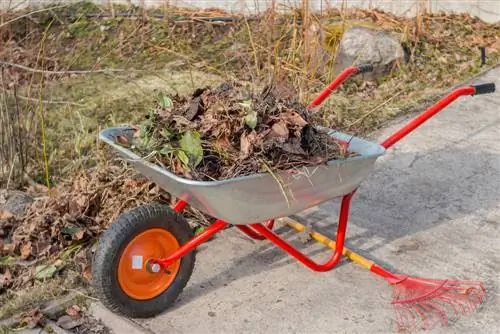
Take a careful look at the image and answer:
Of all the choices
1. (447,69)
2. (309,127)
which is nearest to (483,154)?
(447,69)

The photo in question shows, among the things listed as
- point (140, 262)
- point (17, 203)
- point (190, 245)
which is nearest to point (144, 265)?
point (140, 262)

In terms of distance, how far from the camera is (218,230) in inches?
107

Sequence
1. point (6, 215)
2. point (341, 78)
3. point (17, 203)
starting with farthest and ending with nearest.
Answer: point (17, 203) < point (6, 215) < point (341, 78)

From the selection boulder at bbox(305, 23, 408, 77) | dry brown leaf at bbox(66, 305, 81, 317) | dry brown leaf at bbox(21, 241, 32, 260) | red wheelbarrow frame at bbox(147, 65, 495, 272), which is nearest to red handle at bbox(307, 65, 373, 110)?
red wheelbarrow frame at bbox(147, 65, 495, 272)

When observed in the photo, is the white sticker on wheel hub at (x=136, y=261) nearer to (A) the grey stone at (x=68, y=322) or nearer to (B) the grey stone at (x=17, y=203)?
(A) the grey stone at (x=68, y=322)

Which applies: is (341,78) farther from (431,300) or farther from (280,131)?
(431,300)

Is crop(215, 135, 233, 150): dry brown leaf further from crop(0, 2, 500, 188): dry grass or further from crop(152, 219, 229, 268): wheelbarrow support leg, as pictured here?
crop(0, 2, 500, 188): dry grass

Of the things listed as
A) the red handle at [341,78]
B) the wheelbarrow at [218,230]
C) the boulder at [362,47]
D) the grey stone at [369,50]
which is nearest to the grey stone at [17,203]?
the wheelbarrow at [218,230]

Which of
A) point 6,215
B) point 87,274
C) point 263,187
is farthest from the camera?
point 6,215

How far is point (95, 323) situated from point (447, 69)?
→ 4.14 m

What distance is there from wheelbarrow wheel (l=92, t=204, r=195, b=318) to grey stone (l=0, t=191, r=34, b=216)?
1175 mm

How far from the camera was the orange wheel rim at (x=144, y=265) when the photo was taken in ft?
8.86

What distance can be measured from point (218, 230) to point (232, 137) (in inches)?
15.2

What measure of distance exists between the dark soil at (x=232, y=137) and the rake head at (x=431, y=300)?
66 centimetres
